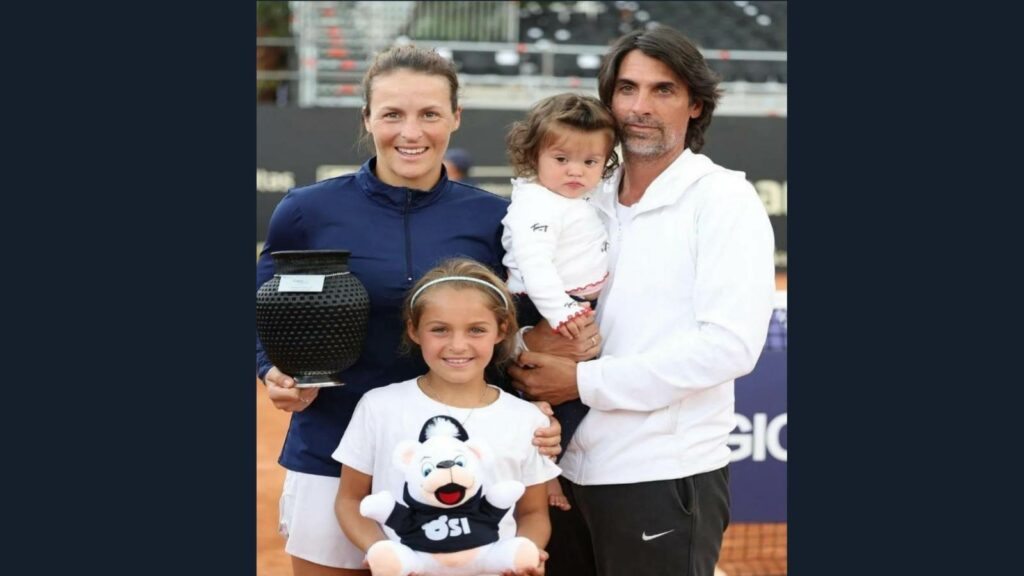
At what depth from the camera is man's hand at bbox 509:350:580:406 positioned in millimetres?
3555

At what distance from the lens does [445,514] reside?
130 inches

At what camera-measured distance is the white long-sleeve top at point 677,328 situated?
3.44m

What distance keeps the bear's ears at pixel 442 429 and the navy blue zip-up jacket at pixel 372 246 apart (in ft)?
0.97

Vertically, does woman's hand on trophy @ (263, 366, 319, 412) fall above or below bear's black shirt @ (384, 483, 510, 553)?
above

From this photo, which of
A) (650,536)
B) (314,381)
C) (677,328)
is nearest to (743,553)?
(650,536)

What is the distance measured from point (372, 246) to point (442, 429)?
62cm

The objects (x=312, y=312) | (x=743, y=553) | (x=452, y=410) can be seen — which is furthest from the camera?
(x=743, y=553)

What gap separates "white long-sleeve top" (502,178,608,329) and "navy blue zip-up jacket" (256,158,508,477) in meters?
0.13

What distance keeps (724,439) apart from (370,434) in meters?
1.14

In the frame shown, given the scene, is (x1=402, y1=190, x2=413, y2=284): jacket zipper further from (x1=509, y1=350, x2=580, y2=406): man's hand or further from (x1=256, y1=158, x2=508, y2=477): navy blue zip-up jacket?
(x1=509, y1=350, x2=580, y2=406): man's hand

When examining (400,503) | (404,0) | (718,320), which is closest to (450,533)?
(400,503)

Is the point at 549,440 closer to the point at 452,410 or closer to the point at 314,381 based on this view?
the point at 452,410

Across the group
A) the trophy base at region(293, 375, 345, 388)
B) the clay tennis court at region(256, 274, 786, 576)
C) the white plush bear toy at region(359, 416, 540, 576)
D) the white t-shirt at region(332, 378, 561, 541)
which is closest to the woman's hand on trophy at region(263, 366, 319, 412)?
the trophy base at region(293, 375, 345, 388)

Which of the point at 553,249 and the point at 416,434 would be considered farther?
the point at 553,249
